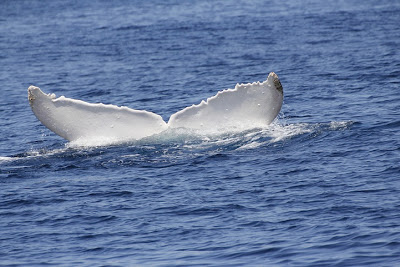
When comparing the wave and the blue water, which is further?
the wave

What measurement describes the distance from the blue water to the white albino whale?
0.46m

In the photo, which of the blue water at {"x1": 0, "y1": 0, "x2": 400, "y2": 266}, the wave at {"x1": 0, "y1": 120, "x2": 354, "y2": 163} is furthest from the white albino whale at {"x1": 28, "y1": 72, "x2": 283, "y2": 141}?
the blue water at {"x1": 0, "y1": 0, "x2": 400, "y2": 266}

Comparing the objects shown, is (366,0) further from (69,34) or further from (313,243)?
(313,243)

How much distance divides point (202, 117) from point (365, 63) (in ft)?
44.9

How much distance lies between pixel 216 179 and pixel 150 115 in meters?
1.89

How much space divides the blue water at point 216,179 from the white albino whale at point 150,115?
0.46 metres

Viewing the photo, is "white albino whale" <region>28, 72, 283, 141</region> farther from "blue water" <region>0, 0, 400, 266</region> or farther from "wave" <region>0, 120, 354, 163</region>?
"blue water" <region>0, 0, 400, 266</region>

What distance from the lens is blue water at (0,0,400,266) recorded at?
1173 cm

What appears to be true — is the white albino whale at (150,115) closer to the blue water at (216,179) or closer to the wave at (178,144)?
the wave at (178,144)

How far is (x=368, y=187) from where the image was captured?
13.8 meters

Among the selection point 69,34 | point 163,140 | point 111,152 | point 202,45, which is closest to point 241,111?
point 163,140

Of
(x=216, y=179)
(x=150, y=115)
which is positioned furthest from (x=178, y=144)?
(x=216, y=179)

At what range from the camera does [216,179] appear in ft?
48.7

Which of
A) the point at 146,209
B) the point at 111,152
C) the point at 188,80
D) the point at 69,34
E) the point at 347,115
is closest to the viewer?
the point at 146,209
